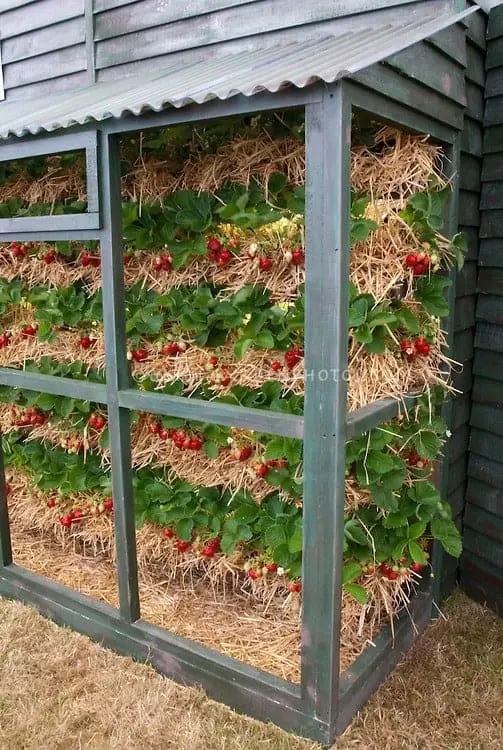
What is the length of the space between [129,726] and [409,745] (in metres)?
0.99

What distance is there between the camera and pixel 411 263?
226 centimetres

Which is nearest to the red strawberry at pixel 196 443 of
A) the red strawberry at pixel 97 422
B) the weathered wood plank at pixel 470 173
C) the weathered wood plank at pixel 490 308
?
the red strawberry at pixel 97 422

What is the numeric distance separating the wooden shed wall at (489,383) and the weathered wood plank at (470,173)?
0.03 meters

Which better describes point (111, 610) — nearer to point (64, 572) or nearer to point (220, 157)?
point (64, 572)

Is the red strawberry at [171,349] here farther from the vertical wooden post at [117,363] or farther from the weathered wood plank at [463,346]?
the weathered wood plank at [463,346]

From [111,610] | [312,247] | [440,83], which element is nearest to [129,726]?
[111,610]

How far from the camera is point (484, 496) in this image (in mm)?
2877

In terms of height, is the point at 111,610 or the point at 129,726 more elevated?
the point at 111,610

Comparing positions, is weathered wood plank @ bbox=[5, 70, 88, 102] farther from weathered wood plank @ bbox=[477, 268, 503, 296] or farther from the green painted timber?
the green painted timber

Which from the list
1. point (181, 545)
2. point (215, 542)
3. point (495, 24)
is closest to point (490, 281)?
point (495, 24)

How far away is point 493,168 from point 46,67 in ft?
8.31

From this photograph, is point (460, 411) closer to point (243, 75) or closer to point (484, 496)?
point (484, 496)

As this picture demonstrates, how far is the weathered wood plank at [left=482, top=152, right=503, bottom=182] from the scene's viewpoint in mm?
2596

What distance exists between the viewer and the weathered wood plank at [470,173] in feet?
8.32
